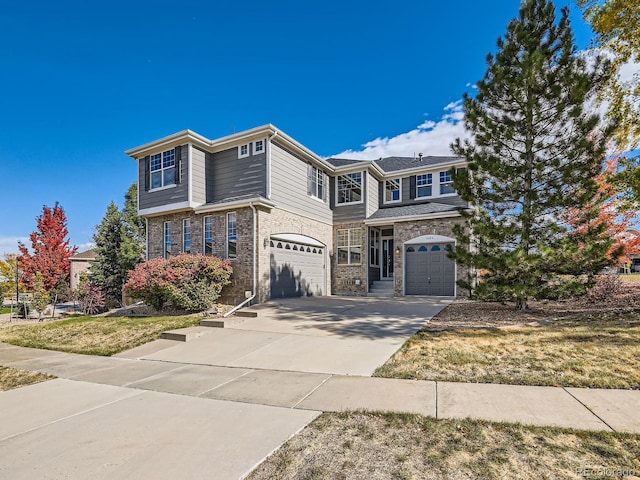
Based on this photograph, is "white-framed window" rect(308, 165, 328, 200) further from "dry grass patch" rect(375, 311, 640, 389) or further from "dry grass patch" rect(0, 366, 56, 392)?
"dry grass patch" rect(0, 366, 56, 392)

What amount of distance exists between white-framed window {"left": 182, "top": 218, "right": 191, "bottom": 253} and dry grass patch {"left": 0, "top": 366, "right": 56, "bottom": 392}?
28.8 ft

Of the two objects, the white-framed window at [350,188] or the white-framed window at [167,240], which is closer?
the white-framed window at [167,240]

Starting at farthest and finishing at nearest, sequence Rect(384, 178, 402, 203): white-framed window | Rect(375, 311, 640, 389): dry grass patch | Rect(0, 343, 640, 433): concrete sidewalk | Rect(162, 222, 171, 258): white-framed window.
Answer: Rect(384, 178, 402, 203): white-framed window < Rect(162, 222, 171, 258): white-framed window < Rect(375, 311, 640, 389): dry grass patch < Rect(0, 343, 640, 433): concrete sidewalk

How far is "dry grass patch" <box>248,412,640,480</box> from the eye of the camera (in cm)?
266

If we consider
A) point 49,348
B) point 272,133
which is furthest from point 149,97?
point 49,348

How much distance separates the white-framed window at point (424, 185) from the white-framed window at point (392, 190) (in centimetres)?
98

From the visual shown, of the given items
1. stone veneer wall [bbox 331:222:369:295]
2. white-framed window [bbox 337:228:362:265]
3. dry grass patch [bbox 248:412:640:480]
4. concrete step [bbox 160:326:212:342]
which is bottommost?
concrete step [bbox 160:326:212:342]

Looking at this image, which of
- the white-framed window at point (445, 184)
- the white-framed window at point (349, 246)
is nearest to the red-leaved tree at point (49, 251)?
the white-framed window at point (349, 246)

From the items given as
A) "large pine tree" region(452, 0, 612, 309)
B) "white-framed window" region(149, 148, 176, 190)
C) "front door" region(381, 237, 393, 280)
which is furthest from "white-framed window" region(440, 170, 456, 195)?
"white-framed window" region(149, 148, 176, 190)

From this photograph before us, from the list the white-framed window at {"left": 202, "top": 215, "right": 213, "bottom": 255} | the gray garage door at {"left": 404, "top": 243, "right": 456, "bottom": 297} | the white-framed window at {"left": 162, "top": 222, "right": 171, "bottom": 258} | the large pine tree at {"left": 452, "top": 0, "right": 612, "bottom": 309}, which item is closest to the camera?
the large pine tree at {"left": 452, "top": 0, "right": 612, "bottom": 309}

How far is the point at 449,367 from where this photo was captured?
5.36 m

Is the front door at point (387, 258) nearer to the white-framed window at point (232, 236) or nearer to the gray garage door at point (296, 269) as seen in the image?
the gray garage door at point (296, 269)

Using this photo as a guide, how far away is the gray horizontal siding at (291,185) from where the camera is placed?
13977 mm

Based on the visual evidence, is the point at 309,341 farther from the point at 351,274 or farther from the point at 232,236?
the point at 351,274
